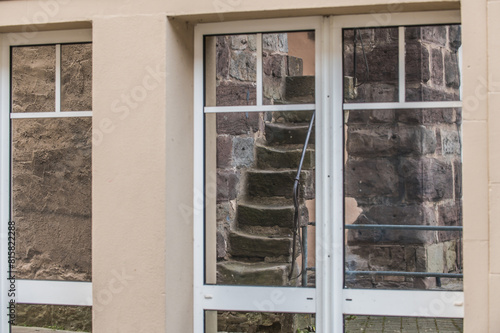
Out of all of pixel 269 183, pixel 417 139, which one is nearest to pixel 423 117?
pixel 417 139

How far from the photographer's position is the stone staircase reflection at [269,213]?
545 cm

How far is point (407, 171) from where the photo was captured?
607 cm

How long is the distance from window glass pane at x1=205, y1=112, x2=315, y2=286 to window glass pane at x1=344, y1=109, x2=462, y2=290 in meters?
0.53

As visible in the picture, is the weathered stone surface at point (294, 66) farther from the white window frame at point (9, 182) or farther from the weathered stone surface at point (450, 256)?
the white window frame at point (9, 182)

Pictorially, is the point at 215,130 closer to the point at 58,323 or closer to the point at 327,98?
the point at 327,98

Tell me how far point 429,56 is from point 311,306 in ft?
11.4

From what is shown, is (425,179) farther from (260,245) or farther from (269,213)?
(260,245)

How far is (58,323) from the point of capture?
5285 millimetres

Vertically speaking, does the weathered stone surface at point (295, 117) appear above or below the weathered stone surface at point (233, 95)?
below

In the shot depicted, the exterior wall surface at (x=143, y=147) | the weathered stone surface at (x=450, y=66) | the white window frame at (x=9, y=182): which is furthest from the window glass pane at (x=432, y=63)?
the white window frame at (x=9, y=182)

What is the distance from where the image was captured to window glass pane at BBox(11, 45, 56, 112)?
5.02m

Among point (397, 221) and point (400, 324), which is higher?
point (397, 221)

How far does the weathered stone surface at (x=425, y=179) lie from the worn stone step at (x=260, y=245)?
121 cm

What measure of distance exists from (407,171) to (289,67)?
1.61 meters
